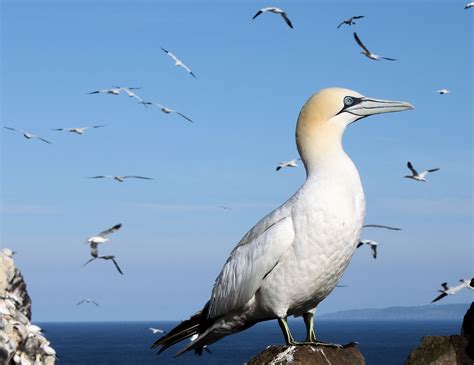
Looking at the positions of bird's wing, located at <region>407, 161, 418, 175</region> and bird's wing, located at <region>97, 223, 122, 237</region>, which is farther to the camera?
bird's wing, located at <region>407, 161, 418, 175</region>

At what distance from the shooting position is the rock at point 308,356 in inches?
400

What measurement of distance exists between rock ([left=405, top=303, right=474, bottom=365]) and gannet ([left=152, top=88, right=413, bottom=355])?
6.10 metres

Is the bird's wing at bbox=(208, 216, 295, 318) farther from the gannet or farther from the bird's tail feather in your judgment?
the bird's tail feather

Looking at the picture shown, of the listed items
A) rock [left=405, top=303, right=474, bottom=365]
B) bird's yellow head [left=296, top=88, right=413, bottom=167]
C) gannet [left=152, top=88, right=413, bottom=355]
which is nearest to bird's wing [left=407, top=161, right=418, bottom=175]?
rock [left=405, top=303, right=474, bottom=365]

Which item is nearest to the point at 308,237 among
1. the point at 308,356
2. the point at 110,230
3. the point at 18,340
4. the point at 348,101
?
the point at 308,356

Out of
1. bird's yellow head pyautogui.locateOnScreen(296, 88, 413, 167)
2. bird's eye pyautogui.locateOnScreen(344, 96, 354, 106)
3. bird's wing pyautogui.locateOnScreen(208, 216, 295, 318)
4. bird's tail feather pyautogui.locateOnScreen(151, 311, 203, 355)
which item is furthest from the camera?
bird's tail feather pyautogui.locateOnScreen(151, 311, 203, 355)

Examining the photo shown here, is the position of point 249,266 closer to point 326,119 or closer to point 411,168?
point 326,119

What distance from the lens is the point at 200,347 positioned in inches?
464

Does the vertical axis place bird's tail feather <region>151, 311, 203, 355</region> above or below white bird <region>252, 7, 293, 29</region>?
below

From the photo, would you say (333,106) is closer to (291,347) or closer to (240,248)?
(240,248)

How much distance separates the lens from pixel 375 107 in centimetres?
1109

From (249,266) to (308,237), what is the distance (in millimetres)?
955

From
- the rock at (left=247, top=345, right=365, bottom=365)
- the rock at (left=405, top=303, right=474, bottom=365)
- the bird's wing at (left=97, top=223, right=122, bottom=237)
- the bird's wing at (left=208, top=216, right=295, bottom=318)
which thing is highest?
the bird's wing at (left=97, top=223, right=122, bottom=237)

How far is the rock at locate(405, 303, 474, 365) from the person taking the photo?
53.7 feet
